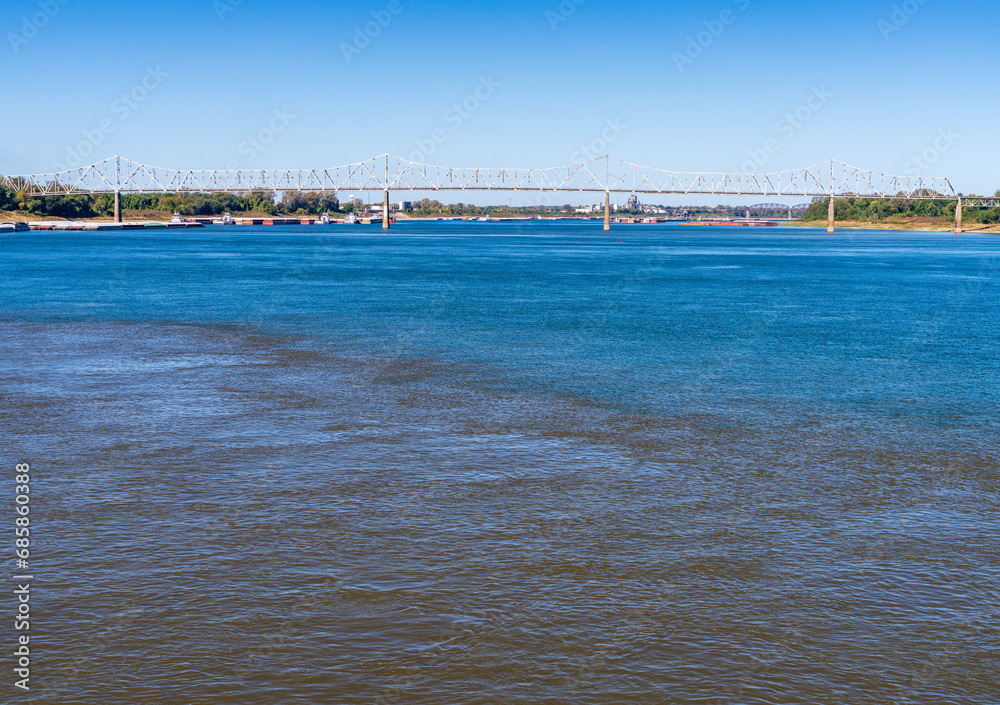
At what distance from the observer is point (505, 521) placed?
12.8 metres

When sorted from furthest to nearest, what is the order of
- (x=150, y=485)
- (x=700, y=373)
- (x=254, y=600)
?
(x=700, y=373), (x=150, y=485), (x=254, y=600)

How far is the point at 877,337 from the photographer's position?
36875mm

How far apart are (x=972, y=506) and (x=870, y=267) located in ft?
279

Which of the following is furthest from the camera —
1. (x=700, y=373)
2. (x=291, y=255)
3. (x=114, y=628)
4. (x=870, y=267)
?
(x=291, y=255)

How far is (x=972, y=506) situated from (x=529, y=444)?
7.18 meters

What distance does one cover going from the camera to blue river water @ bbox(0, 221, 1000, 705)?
880 centimetres

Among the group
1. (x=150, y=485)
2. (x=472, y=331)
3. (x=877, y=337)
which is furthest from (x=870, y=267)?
(x=150, y=485)

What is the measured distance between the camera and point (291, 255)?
10975 centimetres

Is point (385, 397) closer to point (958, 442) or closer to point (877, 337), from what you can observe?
point (958, 442)

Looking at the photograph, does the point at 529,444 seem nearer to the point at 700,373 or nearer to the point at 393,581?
the point at 393,581

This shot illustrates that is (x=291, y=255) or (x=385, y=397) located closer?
(x=385, y=397)

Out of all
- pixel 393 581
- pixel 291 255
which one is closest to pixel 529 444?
pixel 393 581

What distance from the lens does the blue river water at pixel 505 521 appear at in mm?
8797

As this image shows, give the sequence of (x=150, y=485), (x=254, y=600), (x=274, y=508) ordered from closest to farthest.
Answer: (x=254, y=600) → (x=274, y=508) → (x=150, y=485)
